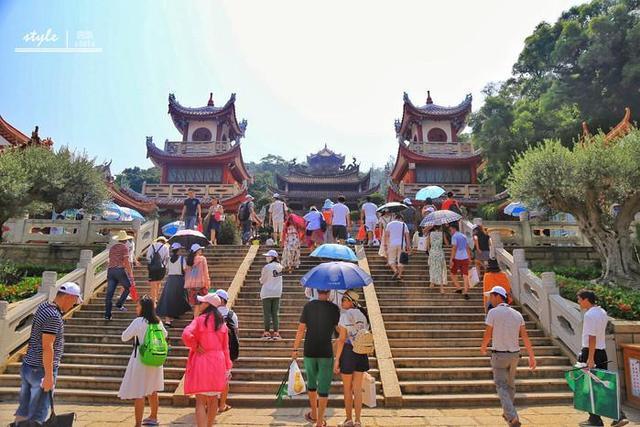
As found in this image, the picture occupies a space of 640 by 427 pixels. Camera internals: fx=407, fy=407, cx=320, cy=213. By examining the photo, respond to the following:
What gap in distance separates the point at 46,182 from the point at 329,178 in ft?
81.6

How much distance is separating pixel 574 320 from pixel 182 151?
84.3 ft

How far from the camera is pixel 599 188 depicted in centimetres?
950

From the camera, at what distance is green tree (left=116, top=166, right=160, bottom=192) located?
60.3m

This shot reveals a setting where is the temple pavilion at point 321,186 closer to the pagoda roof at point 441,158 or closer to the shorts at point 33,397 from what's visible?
the pagoda roof at point 441,158

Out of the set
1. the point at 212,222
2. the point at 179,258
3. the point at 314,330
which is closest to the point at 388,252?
the point at 179,258

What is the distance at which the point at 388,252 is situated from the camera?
351 inches

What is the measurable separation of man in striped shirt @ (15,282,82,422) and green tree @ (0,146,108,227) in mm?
8095

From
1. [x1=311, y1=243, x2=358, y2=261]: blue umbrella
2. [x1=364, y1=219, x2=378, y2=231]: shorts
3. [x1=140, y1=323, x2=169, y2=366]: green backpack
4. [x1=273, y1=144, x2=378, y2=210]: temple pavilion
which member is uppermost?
[x1=273, y1=144, x2=378, y2=210]: temple pavilion

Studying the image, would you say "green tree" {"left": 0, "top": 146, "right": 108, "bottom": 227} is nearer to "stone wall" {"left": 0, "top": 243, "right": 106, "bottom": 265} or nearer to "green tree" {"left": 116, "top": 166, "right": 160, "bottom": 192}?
"stone wall" {"left": 0, "top": 243, "right": 106, "bottom": 265}

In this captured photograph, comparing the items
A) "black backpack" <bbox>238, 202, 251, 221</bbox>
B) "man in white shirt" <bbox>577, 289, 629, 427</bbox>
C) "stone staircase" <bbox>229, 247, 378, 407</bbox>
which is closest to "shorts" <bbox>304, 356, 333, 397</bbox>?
"stone staircase" <bbox>229, 247, 378, 407</bbox>

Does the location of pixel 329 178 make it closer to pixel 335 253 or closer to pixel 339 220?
pixel 339 220

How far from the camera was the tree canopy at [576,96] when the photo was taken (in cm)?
2373

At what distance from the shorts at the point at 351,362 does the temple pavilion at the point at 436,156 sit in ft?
69.2

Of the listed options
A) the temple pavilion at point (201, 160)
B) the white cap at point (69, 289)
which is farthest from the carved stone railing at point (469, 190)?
the white cap at point (69, 289)
